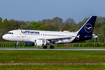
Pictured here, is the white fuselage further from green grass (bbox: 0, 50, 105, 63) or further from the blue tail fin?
green grass (bbox: 0, 50, 105, 63)

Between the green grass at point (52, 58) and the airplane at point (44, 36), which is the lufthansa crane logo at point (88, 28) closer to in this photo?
the airplane at point (44, 36)

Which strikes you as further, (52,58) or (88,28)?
(88,28)

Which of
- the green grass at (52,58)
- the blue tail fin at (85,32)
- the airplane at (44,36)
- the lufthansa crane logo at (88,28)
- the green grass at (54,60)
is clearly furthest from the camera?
the lufthansa crane logo at (88,28)

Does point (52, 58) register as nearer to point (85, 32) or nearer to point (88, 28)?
point (85, 32)

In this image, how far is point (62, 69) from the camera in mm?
16609

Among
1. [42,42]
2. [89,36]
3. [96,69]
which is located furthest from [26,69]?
[89,36]

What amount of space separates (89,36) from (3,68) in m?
39.1

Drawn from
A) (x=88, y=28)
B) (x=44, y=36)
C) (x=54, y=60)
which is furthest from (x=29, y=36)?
(x=54, y=60)

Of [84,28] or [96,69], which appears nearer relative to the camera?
[96,69]

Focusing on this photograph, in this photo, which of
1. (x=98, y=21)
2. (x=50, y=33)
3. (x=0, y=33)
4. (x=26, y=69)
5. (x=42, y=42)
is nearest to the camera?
(x=26, y=69)

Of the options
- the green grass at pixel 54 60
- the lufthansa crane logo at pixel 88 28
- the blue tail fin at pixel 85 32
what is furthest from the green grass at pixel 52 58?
the lufthansa crane logo at pixel 88 28

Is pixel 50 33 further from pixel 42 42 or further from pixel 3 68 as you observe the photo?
pixel 3 68

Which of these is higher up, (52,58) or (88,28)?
(88,28)

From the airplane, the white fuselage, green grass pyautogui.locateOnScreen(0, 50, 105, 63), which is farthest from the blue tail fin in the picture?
green grass pyautogui.locateOnScreen(0, 50, 105, 63)
